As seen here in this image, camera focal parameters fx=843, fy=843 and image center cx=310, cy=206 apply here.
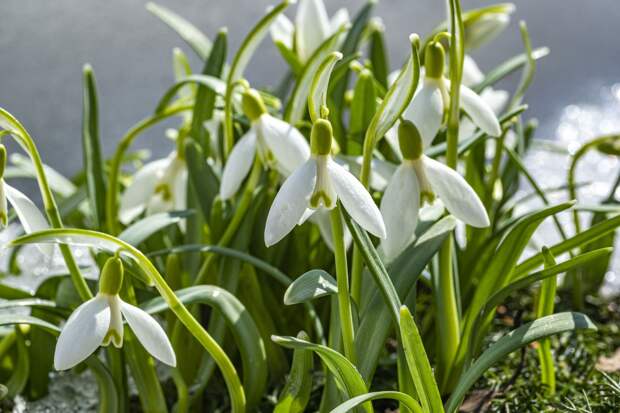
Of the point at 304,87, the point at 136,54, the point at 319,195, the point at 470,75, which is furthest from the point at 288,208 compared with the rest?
the point at 136,54

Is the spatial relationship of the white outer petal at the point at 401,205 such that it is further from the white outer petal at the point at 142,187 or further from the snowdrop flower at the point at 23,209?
the white outer petal at the point at 142,187

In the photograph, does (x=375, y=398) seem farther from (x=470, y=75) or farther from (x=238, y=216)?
(x=470, y=75)

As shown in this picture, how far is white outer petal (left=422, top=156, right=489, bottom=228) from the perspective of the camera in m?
0.64

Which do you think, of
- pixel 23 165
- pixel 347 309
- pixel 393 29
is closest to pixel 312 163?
pixel 347 309

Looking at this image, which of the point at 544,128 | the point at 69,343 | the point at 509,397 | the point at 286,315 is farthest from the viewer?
the point at 544,128

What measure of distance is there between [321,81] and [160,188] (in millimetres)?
451

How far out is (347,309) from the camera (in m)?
0.67

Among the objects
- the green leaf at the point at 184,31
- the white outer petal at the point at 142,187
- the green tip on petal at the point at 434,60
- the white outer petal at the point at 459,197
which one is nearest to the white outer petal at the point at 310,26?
the green leaf at the point at 184,31

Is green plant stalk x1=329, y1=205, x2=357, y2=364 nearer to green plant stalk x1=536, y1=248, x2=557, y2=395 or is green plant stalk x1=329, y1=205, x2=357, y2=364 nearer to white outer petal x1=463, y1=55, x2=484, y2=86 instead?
green plant stalk x1=536, y1=248, x2=557, y2=395

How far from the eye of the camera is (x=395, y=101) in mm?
655

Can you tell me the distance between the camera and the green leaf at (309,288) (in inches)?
24.9

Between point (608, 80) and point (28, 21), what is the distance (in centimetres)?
169

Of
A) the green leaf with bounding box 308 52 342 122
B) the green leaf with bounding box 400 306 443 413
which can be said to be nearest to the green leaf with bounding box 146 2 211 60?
the green leaf with bounding box 308 52 342 122

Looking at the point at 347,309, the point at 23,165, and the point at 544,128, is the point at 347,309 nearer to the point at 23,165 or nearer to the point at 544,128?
the point at 23,165
